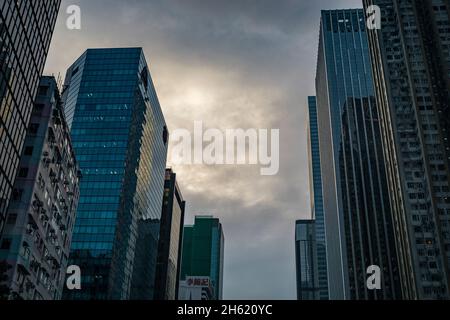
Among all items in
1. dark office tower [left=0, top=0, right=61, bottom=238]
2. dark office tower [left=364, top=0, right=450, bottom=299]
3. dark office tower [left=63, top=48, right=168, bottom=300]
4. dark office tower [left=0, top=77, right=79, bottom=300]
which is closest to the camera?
dark office tower [left=0, top=0, right=61, bottom=238]

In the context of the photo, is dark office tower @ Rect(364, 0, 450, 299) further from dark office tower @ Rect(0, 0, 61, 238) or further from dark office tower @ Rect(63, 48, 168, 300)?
dark office tower @ Rect(0, 0, 61, 238)

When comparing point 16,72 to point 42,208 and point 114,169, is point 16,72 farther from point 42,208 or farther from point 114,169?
point 114,169

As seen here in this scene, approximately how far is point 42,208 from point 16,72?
2297 centimetres

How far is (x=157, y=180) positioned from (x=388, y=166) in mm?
84311

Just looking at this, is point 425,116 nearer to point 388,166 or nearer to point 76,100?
point 388,166

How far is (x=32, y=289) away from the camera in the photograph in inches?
2596

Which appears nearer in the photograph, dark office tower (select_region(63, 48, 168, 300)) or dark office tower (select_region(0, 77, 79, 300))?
dark office tower (select_region(0, 77, 79, 300))

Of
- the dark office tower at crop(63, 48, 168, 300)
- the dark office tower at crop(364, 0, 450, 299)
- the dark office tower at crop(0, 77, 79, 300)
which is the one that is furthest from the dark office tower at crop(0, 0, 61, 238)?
the dark office tower at crop(364, 0, 450, 299)

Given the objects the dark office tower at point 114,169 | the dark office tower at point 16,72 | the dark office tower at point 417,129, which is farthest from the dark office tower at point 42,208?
the dark office tower at point 417,129

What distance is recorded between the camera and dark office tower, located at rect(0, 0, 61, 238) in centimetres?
4816

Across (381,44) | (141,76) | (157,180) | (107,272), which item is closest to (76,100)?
(141,76)

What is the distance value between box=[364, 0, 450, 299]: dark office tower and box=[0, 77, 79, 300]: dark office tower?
83081 millimetres

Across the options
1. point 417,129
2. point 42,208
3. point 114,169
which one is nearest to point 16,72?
point 42,208
